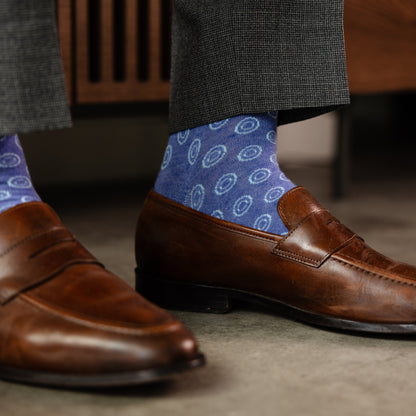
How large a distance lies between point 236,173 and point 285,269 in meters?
0.12

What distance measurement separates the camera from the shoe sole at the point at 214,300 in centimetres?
67

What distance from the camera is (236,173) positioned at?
2.42 feet

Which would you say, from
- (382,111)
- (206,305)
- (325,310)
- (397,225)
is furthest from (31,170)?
(382,111)

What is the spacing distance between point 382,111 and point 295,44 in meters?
3.45

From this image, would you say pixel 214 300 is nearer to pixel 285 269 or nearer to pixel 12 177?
pixel 285 269

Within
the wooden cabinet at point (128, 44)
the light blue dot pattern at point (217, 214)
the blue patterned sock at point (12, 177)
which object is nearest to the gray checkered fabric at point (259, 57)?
the light blue dot pattern at point (217, 214)

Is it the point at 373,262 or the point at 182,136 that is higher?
the point at 182,136

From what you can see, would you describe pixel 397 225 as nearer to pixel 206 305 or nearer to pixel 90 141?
pixel 206 305

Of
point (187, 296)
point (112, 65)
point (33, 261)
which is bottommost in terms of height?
point (187, 296)

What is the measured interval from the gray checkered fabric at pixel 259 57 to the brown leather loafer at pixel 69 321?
245mm

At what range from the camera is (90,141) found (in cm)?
179

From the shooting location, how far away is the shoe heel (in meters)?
0.74

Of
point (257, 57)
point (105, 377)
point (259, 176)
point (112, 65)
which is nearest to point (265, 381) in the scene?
point (105, 377)

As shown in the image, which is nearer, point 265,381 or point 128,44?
point 265,381
